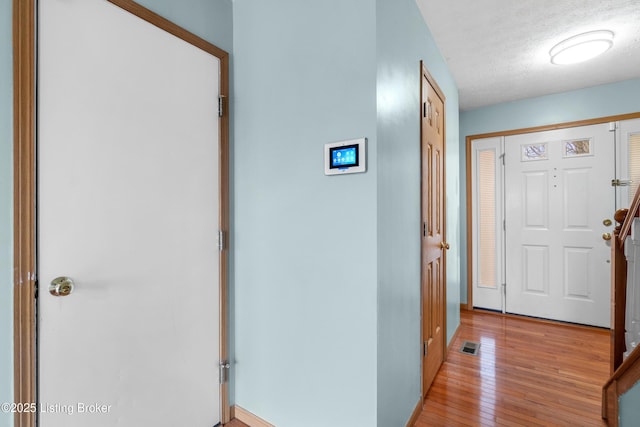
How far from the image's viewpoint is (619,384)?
5.22 feet

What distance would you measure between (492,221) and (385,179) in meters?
2.93

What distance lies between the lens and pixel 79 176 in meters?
1.17

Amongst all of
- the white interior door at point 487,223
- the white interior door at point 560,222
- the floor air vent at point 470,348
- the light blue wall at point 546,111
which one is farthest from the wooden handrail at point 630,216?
the light blue wall at point 546,111

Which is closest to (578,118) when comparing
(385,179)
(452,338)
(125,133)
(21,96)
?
(452,338)

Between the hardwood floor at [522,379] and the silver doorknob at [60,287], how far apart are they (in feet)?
6.22

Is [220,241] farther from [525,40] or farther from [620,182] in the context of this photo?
[620,182]

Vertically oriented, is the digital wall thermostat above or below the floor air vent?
above

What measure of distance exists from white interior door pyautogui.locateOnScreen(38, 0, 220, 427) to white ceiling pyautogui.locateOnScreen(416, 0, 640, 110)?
165cm

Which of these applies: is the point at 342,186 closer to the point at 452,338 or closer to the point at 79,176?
the point at 79,176

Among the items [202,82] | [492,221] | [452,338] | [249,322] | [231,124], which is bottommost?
[452,338]

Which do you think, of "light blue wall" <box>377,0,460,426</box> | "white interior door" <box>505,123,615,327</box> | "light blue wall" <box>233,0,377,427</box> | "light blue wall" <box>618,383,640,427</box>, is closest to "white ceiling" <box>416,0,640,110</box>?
"light blue wall" <box>377,0,460,426</box>

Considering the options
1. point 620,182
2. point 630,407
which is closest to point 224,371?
point 630,407

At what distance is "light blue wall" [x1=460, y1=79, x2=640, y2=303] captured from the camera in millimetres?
2951

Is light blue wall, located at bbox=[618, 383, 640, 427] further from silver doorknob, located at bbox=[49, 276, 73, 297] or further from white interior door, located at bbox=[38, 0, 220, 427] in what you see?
silver doorknob, located at bbox=[49, 276, 73, 297]
